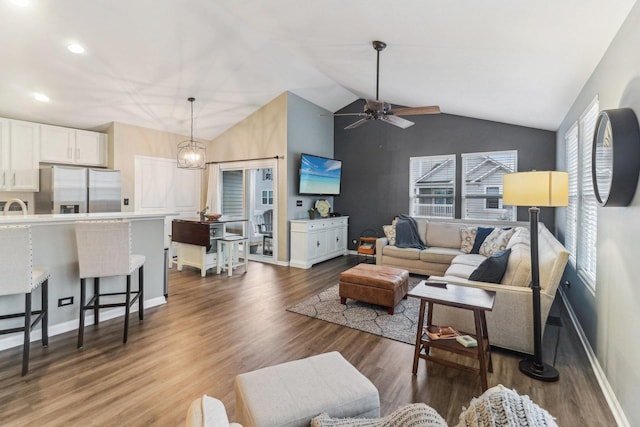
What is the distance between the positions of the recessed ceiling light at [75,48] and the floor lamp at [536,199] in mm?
4749

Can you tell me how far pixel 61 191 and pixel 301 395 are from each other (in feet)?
17.7

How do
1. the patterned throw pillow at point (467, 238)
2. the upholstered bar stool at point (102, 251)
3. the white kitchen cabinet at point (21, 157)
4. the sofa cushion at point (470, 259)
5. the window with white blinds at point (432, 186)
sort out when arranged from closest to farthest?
the upholstered bar stool at point (102, 251)
the sofa cushion at point (470, 259)
the white kitchen cabinet at point (21, 157)
the patterned throw pillow at point (467, 238)
the window with white blinds at point (432, 186)

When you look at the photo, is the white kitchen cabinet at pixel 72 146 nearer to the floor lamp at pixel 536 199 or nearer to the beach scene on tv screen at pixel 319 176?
the beach scene on tv screen at pixel 319 176

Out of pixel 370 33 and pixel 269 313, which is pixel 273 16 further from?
pixel 269 313

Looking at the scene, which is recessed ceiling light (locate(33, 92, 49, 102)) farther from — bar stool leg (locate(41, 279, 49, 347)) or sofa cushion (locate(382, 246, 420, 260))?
sofa cushion (locate(382, 246, 420, 260))

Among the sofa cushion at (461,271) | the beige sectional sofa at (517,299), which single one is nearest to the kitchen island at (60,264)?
the beige sectional sofa at (517,299)

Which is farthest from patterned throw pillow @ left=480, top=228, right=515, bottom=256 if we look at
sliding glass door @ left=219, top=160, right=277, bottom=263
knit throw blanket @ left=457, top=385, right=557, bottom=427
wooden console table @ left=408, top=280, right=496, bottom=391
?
knit throw blanket @ left=457, top=385, right=557, bottom=427

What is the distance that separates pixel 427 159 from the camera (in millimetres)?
6090

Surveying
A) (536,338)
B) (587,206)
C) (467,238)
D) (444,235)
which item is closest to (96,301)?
(536,338)

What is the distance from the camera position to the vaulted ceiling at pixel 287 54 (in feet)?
7.54

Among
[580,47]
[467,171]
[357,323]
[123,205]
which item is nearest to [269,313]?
[357,323]

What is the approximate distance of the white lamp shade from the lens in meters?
2.24

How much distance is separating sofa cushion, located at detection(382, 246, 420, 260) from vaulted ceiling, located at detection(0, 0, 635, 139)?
243 cm

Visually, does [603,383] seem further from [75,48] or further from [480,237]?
[75,48]
